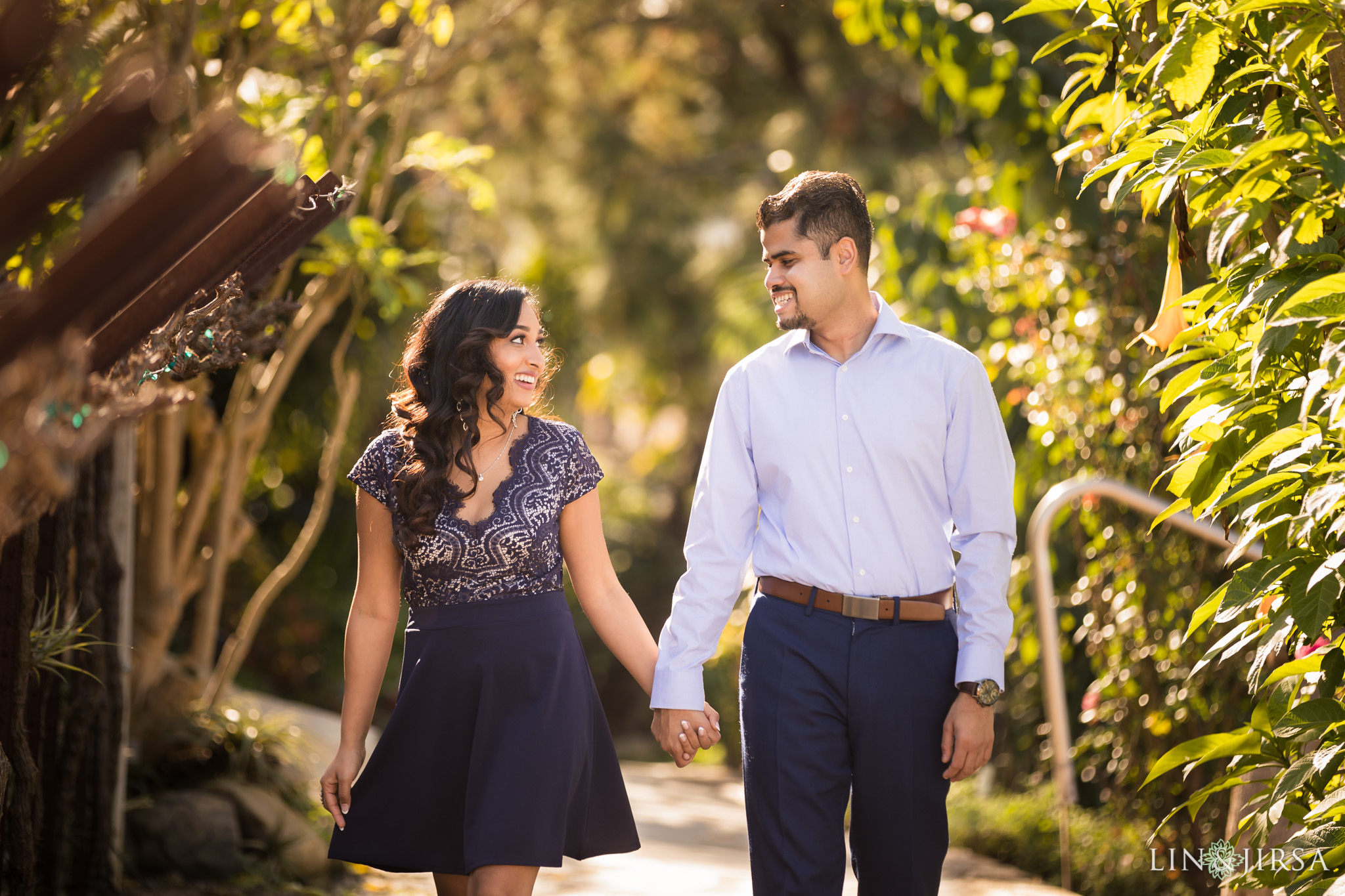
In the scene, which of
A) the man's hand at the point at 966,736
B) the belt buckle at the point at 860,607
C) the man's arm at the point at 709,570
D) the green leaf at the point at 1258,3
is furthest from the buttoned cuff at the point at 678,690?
Answer: the green leaf at the point at 1258,3

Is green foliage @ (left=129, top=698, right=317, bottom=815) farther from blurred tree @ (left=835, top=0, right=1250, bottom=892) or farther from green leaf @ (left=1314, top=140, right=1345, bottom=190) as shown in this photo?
green leaf @ (left=1314, top=140, right=1345, bottom=190)

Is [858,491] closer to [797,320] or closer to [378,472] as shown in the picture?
[797,320]

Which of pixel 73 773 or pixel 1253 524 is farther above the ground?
pixel 1253 524

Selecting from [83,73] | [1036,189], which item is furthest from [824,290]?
[1036,189]

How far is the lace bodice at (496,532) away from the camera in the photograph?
3006 millimetres

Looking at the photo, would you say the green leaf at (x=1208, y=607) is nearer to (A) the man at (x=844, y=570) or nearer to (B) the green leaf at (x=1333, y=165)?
(A) the man at (x=844, y=570)

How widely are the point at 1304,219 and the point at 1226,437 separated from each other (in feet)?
1.57

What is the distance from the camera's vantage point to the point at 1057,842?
5.17 metres

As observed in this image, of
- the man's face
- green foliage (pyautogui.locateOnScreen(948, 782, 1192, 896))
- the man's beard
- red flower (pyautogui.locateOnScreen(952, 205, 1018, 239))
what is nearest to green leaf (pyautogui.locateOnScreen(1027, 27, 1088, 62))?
the man's face

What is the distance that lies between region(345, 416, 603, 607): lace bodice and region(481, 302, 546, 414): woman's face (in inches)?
4.5

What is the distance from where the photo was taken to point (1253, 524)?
2318 millimetres

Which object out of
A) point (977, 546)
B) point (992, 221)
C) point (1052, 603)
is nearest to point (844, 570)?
point (977, 546)

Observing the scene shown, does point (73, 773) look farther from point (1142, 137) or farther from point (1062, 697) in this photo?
point (1142, 137)

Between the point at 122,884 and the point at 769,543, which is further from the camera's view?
the point at 122,884
